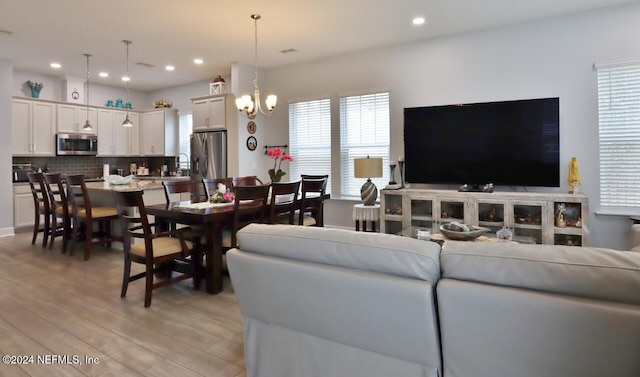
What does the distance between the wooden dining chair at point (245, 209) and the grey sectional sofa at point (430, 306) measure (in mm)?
1461

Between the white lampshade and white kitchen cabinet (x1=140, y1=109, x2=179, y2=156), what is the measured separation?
4.82 m

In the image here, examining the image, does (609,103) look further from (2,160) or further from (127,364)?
(2,160)

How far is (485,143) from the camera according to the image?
15.1ft

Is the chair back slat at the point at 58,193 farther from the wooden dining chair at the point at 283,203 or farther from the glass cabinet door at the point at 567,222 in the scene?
the glass cabinet door at the point at 567,222

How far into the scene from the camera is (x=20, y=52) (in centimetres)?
562

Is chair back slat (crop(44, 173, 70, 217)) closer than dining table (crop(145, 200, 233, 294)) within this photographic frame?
No

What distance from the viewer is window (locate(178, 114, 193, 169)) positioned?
26.2 ft

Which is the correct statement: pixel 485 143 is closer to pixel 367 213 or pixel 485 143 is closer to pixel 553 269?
pixel 367 213

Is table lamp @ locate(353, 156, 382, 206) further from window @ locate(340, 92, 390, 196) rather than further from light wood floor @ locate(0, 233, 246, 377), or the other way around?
light wood floor @ locate(0, 233, 246, 377)

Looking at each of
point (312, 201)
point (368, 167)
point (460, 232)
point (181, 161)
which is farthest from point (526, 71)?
point (181, 161)

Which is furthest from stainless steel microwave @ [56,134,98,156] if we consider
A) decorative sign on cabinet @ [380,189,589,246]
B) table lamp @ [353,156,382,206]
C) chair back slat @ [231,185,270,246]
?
decorative sign on cabinet @ [380,189,589,246]

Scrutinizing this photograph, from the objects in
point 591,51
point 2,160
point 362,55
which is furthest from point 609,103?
point 2,160

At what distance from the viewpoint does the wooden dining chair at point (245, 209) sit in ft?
10.2

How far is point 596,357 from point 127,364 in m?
2.21
